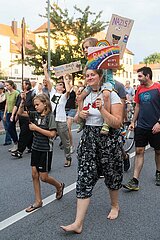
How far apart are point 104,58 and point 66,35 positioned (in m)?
20.6

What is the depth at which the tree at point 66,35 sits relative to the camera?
22859 millimetres

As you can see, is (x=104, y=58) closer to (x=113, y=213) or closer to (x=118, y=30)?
(x=113, y=213)

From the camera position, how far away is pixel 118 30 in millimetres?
6055

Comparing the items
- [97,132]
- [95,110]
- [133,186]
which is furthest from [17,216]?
[133,186]

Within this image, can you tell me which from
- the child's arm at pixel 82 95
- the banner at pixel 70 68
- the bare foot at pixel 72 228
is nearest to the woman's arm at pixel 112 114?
the child's arm at pixel 82 95

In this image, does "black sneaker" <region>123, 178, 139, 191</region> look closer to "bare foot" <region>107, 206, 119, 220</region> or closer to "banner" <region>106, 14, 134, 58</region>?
"bare foot" <region>107, 206, 119, 220</region>

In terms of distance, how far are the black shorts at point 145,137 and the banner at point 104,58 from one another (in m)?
2.03

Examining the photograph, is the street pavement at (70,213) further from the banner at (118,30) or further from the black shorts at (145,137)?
the banner at (118,30)

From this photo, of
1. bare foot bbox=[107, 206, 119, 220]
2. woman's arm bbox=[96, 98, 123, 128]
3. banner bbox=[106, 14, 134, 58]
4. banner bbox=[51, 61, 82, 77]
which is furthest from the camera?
banner bbox=[106, 14, 134, 58]

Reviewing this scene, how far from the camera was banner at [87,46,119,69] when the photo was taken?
369 centimetres

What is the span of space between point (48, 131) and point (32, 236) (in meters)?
1.41

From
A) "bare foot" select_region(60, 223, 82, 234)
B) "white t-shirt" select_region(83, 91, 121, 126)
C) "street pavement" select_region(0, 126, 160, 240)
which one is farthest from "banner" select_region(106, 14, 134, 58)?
"bare foot" select_region(60, 223, 82, 234)

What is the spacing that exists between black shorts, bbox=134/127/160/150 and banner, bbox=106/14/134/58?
138 cm

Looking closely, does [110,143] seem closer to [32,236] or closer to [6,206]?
[32,236]
